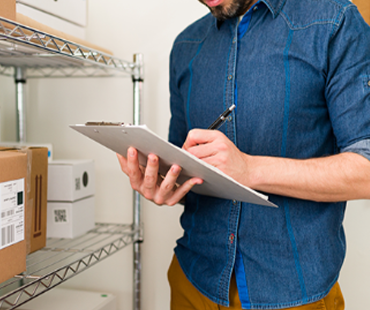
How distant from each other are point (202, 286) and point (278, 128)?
406 mm

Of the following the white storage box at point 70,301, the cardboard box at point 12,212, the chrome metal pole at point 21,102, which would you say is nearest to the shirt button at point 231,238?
the cardboard box at point 12,212

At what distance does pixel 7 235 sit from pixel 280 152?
0.57 meters

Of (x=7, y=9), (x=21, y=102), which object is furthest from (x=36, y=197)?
(x=21, y=102)

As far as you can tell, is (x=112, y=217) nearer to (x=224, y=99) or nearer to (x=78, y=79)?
(x=78, y=79)

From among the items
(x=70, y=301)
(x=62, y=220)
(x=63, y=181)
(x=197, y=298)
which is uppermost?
(x=63, y=181)

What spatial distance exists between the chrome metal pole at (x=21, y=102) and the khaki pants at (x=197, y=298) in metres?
0.78

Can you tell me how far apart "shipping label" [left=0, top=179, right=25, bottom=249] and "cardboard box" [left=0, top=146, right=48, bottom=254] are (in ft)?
0.29

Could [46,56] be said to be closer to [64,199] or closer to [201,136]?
[64,199]

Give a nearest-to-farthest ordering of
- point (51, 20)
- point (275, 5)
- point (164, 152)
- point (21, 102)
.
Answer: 1. point (164, 152)
2. point (275, 5)
3. point (51, 20)
4. point (21, 102)

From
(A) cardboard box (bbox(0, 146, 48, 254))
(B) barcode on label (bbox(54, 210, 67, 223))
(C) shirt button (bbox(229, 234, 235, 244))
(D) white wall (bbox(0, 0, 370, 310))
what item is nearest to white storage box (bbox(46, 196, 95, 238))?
Result: (B) barcode on label (bbox(54, 210, 67, 223))

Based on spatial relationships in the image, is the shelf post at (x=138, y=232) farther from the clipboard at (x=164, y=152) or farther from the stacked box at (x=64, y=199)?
the clipboard at (x=164, y=152)

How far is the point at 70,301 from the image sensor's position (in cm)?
118

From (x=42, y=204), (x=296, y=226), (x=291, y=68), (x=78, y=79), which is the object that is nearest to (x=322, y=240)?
(x=296, y=226)

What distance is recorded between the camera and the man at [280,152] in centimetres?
72
